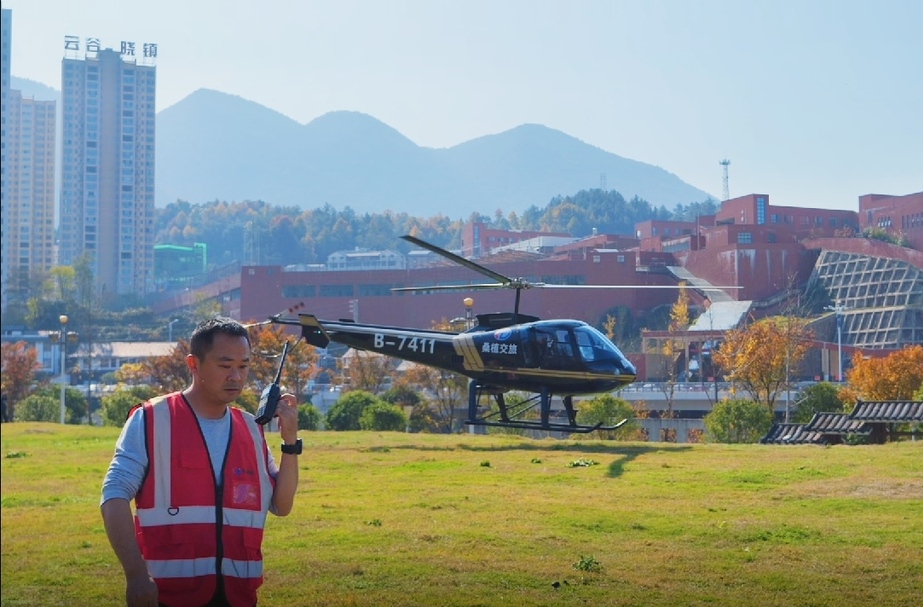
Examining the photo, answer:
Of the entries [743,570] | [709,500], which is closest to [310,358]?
[709,500]

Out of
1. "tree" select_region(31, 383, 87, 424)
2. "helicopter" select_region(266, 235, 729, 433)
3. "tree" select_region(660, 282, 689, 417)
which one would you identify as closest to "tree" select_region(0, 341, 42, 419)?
"tree" select_region(31, 383, 87, 424)

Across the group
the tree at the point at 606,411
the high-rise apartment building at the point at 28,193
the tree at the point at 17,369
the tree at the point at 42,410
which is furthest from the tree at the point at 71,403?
the tree at the point at 606,411

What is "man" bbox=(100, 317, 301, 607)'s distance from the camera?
3.53 meters

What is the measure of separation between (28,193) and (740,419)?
8285mm

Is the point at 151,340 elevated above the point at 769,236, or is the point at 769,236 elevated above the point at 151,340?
the point at 769,236

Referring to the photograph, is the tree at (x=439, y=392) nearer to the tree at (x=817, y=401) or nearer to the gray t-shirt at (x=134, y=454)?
the tree at (x=817, y=401)

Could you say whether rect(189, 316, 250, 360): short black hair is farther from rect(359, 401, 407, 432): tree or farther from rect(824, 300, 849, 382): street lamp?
rect(359, 401, 407, 432): tree

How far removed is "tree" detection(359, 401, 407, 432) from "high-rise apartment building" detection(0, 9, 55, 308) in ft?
20.7

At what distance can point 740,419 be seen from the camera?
1256 cm

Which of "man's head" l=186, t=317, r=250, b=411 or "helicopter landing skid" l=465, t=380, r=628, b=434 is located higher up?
"man's head" l=186, t=317, r=250, b=411

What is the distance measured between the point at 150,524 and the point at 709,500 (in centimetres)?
656

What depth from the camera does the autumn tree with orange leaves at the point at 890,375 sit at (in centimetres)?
895

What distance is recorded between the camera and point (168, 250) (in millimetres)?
15555

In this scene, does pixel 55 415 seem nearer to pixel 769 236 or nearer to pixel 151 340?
pixel 151 340
